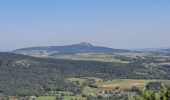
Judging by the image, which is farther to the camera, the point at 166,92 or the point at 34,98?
the point at 34,98

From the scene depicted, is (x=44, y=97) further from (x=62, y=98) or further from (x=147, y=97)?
(x=147, y=97)

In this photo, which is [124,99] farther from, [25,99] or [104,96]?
[25,99]

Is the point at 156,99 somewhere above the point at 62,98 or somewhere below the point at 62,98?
above

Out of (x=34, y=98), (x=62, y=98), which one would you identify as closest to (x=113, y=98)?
(x=62, y=98)

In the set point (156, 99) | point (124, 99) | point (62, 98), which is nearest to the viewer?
point (156, 99)

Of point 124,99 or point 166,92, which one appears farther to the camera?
point 124,99

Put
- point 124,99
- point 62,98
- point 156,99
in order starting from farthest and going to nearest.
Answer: point 62,98 → point 124,99 → point 156,99

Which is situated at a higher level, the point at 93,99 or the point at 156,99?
the point at 156,99

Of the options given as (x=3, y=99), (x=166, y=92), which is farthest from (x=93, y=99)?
(x=166, y=92)
